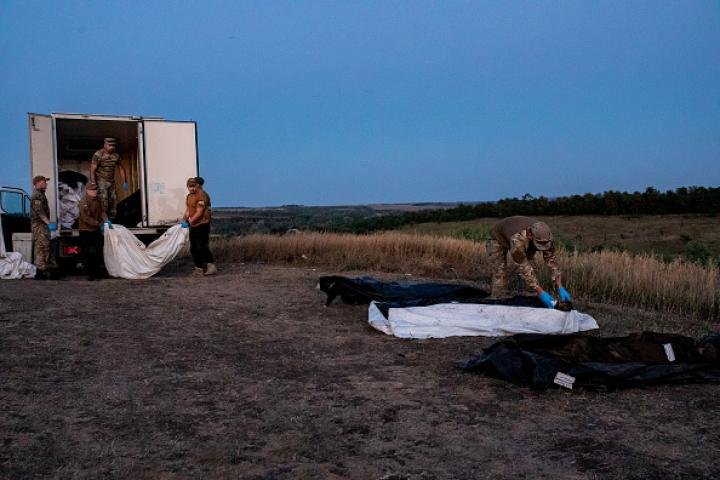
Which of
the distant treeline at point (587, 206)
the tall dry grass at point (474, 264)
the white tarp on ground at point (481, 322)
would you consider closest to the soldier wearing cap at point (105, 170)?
the tall dry grass at point (474, 264)

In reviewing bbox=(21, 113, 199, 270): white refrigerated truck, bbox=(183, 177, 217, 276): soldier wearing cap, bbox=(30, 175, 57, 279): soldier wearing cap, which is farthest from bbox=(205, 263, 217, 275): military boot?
bbox=(30, 175, 57, 279): soldier wearing cap

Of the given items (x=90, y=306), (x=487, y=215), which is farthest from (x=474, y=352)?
(x=487, y=215)

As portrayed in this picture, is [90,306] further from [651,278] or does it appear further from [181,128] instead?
[651,278]

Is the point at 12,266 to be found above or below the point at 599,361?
above

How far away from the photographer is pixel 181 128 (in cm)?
1280

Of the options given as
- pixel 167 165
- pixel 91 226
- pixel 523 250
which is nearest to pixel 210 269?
pixel 167 165

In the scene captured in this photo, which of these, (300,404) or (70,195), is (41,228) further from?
(300,404)

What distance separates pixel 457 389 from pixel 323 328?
2807 mm

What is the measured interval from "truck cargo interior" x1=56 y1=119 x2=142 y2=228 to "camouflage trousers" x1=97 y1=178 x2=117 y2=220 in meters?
0.64

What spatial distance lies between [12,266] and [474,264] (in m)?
8.99

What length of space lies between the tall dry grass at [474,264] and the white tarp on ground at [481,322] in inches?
103

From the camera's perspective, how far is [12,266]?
1227 centimetres

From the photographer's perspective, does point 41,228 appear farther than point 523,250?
Yes

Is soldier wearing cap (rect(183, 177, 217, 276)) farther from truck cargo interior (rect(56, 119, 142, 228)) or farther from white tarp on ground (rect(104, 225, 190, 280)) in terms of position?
truck cargo interior (rect(56, 119, 142, 228))
